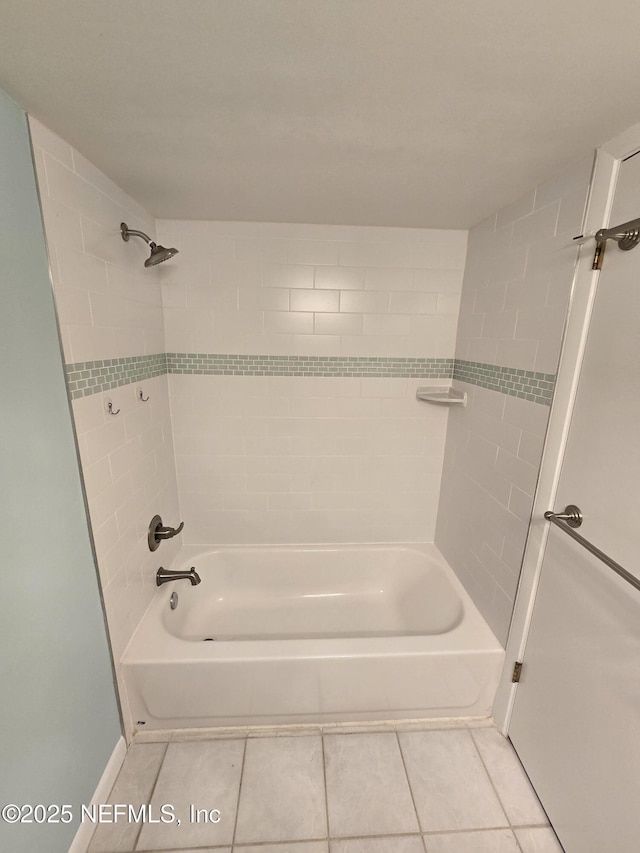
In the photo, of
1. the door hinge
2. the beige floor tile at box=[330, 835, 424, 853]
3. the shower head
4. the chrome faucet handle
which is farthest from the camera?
the chrome faucet handle

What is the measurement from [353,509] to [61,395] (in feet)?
5.09

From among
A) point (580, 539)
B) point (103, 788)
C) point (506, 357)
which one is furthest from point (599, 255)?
point (103, 788)

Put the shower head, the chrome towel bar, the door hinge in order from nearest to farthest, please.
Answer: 1. the chrome towel bar
2. the door hinge
3. the shower head

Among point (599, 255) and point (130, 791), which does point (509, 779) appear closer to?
point (130, 791)

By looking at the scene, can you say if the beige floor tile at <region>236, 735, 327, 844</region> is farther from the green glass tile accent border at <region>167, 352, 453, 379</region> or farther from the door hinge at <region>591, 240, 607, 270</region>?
the door hinge at <region>591, 240, 607, 270</region>

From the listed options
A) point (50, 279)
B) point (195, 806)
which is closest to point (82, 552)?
point (50, 279)

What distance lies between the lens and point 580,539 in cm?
99

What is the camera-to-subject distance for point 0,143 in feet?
2.54

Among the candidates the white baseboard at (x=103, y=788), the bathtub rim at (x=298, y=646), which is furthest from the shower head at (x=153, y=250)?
the white baseboard at (x=103, y=788)

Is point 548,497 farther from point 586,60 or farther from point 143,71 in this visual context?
point 143,71

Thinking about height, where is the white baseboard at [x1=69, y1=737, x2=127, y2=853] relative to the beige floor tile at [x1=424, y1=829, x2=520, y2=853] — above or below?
above

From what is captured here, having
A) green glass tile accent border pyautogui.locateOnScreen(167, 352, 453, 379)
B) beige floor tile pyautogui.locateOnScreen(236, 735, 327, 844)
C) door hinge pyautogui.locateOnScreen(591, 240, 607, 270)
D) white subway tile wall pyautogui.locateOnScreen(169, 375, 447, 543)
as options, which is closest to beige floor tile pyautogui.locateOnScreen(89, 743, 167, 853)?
beige floor tile pyautogui.locateOnScreen(236, 735, 327, 844)

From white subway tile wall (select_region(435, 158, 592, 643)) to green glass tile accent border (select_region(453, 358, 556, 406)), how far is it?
0.03 metres

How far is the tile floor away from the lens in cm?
110
